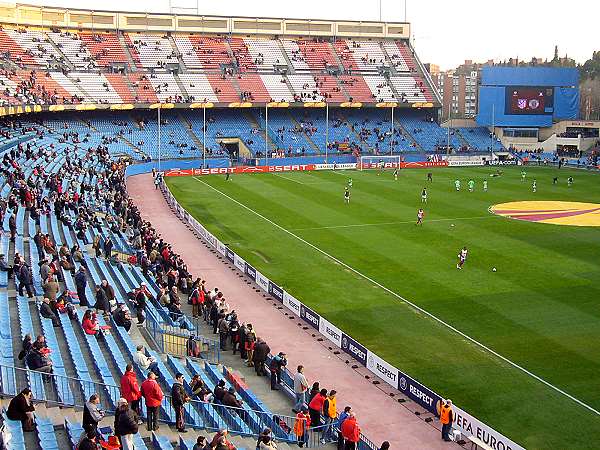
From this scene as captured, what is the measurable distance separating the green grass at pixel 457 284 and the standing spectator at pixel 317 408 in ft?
16.4

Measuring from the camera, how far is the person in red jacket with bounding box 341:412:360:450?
17.4 meters

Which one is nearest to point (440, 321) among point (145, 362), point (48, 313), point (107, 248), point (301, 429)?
point (301, 429)

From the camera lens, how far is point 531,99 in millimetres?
98000

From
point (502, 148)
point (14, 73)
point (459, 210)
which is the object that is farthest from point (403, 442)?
point (502, 148)

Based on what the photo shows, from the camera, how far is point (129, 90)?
298 ft

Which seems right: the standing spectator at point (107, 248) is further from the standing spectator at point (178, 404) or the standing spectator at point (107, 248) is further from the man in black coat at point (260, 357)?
the standing spectator at point (178, 404)

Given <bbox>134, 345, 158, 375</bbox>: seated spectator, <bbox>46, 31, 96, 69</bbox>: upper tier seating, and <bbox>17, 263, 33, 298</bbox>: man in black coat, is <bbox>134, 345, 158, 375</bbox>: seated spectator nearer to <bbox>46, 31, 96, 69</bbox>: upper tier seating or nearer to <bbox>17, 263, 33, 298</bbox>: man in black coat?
<bbox>17, 263, 33, 298</bbox>: man in black coat

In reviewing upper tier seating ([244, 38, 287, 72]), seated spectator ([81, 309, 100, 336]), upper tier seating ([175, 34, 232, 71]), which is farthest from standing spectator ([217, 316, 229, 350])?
upper tier seating ([244, 38, 287, 72])

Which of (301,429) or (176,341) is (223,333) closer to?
(176,341)

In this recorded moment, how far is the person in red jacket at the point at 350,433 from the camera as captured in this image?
17.4 meters

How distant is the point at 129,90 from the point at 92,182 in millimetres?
37057

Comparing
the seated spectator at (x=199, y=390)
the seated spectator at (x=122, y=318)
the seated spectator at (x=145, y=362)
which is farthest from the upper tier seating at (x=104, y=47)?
the seated spectator at (x=199, y=390)

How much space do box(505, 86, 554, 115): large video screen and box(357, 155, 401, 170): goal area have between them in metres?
19.1

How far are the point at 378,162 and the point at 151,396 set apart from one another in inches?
2980
